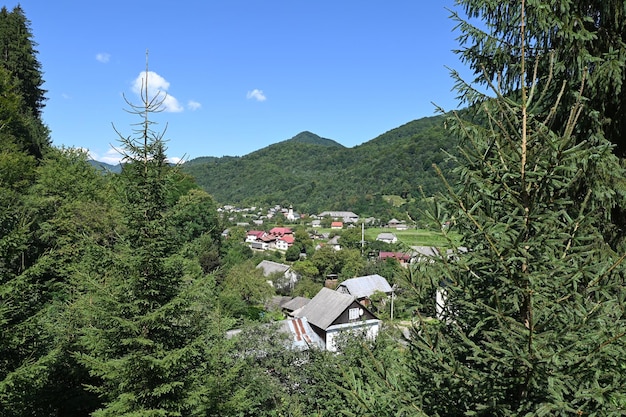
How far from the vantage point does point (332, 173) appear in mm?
161750

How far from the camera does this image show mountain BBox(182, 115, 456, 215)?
359 ft

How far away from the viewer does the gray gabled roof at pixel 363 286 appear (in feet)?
124

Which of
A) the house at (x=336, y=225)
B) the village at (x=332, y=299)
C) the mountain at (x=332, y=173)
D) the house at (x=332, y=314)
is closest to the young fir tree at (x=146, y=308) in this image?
the village at (x=332, y=299)

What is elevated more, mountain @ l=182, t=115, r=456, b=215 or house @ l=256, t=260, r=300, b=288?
mountain @ l=182, t=115, r=456, b=215

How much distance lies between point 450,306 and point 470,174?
1.33 m

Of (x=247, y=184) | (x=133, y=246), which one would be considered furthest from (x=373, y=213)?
(x=133, y=246)

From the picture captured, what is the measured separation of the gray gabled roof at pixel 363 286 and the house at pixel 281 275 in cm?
729

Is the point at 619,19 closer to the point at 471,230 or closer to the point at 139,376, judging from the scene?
the point at 471,230

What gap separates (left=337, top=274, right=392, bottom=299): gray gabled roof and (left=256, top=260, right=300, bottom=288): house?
23.9 feet

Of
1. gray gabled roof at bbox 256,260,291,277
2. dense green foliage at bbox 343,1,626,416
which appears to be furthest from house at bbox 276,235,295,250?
dense green foliage at bbox 343,1,626,416

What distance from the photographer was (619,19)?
493 cm

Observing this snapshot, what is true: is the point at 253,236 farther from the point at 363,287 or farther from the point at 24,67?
the point at 24,67

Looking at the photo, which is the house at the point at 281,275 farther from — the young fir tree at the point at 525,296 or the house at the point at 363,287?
the young fir tree at the point at 525,296

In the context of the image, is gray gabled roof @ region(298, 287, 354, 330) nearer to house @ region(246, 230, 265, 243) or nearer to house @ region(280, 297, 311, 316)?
house @ region(280, 297, 311, 316)
